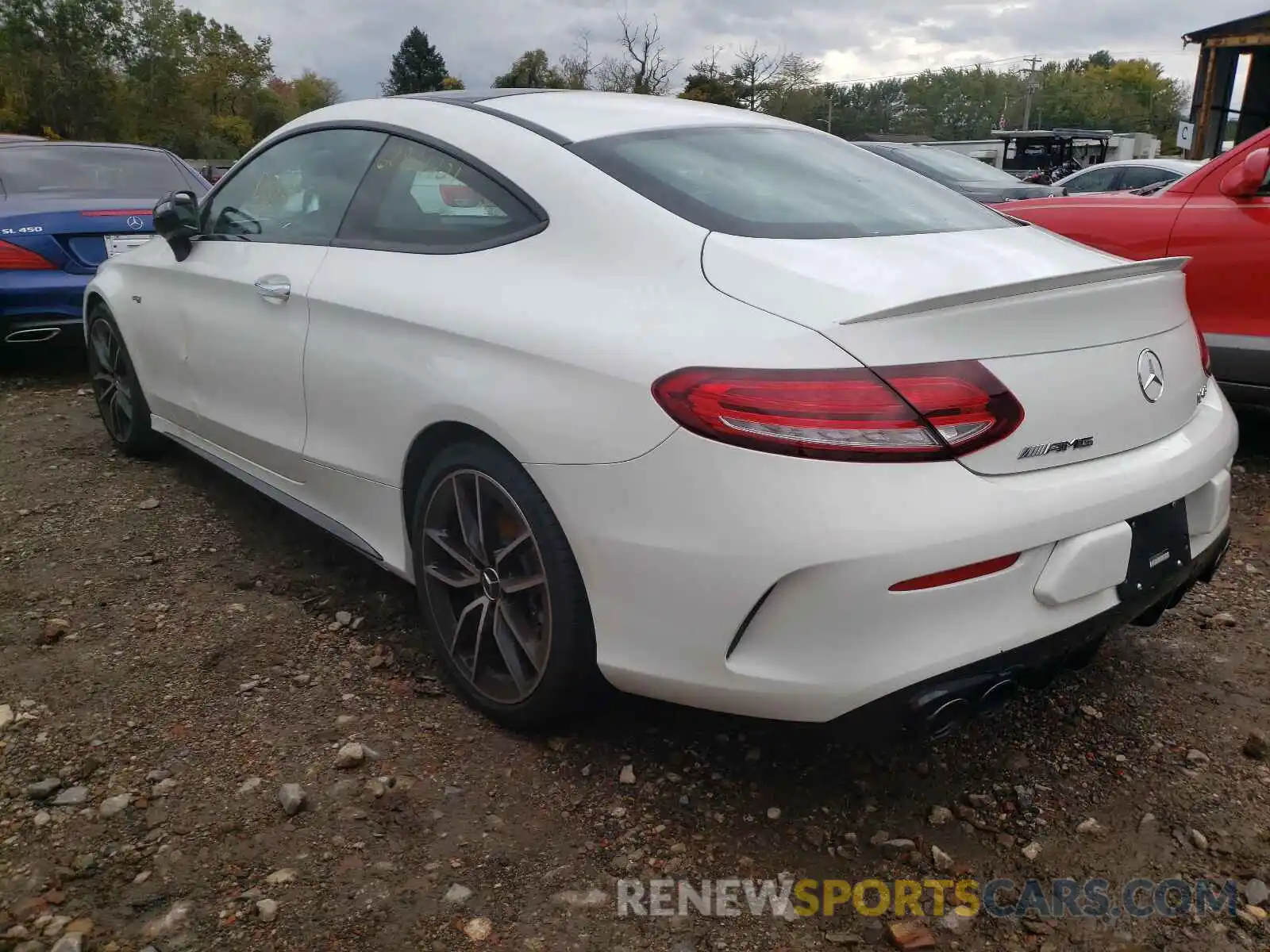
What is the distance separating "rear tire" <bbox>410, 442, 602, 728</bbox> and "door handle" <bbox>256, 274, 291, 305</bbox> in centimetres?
87

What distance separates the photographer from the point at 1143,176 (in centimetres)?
1307

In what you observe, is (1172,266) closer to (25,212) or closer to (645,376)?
(645,376)

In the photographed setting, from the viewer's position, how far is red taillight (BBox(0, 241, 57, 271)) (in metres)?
5.74

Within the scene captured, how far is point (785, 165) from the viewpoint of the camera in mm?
2611

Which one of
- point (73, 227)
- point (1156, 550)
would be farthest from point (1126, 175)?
point (1156, 550)

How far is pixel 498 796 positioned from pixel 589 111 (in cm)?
175

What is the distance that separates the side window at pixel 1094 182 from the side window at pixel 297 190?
12.8m

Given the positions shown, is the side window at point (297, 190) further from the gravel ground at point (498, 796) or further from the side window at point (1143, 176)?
the side window at point (1143, 176)

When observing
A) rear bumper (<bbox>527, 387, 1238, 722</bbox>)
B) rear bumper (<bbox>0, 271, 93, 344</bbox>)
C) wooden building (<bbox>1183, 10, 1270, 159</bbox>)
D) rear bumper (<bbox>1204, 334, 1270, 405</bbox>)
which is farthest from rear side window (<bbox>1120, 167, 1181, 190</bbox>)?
rear bumper (<bbox>527, 387, 1238, 722</bbox>)

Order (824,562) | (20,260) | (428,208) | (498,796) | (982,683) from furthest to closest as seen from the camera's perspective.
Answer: (20,260) → (428,208) → (498,796) → (982,683) → (824,562)

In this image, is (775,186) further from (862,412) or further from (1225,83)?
(1225,83)

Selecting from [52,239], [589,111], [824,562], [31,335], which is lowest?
[31,335]

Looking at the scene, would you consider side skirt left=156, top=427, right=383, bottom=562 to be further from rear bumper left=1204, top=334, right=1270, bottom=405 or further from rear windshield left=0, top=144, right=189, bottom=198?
rear windshield left=0, top=144, right=189, bottom=198

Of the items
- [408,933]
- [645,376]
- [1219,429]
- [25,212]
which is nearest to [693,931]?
[408,933]
